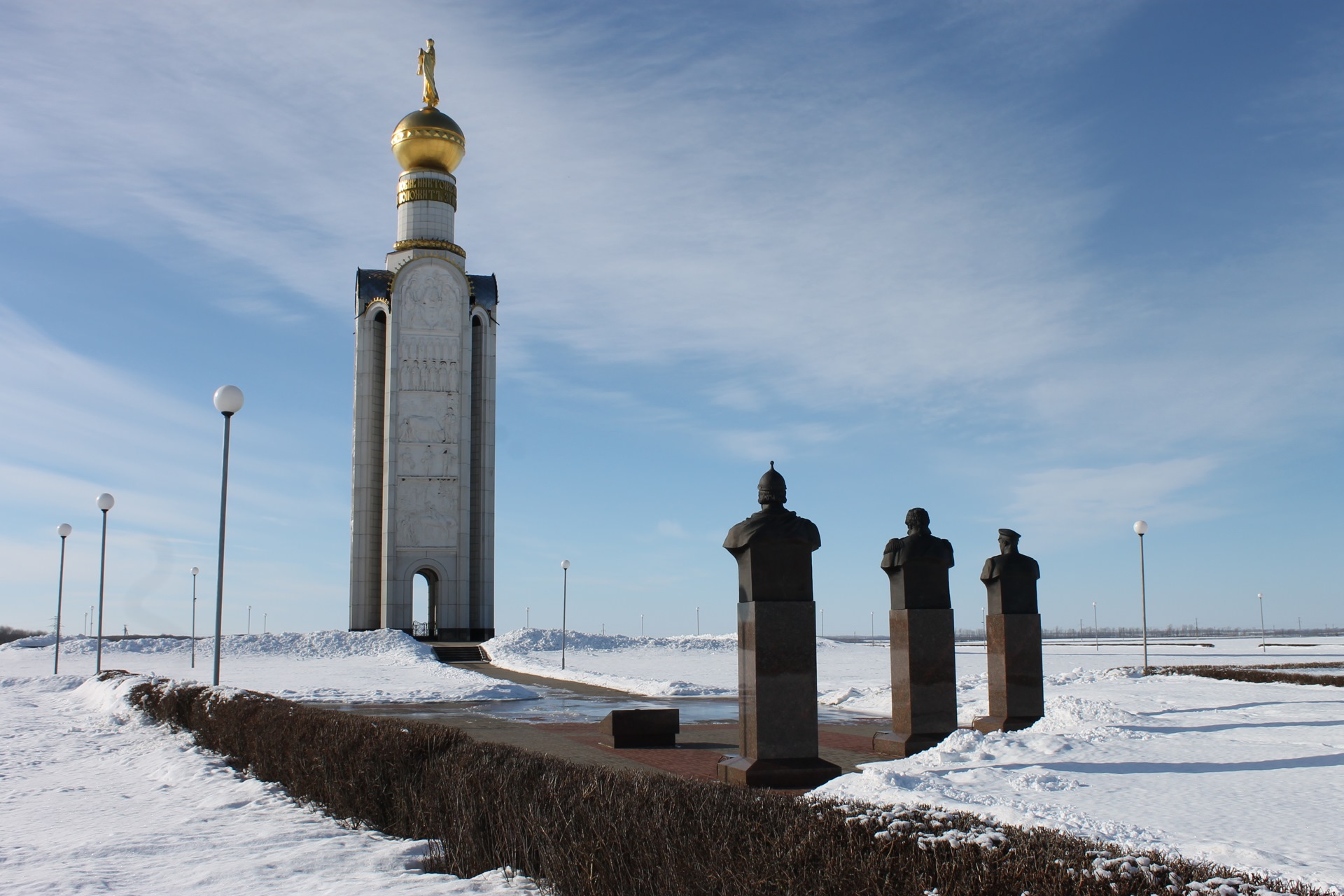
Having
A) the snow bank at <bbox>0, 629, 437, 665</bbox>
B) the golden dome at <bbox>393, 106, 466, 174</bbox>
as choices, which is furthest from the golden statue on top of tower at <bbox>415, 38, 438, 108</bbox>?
the snow bank at <bbox>0, 629, 437, 665</bbox>

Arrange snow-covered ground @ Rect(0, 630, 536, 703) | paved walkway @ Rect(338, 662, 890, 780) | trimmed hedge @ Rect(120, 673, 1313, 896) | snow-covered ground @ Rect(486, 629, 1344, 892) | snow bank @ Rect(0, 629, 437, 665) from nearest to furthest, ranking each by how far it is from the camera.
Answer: trimmed hedge @ Rect(120, 673, 1313, 896) < snow-covered ground @ Rect(486, 629, 1344, 892) < paved walkway @ Rect(338, 662, 890, 780) < snow-covered ground @ Rect(0, 630, 536, 703) < snow bank @ Rect(0, 629, 437, 665)

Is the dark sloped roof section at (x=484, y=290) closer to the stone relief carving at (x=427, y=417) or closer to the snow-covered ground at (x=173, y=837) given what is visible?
the stone relief carving at (x=427, y=417)

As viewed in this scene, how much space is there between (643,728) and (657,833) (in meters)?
7.23

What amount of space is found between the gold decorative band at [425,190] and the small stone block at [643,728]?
40711 mm

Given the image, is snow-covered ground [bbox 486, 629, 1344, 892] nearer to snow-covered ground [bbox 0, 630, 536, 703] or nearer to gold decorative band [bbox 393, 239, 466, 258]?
snow-covered ground [bbox 0, 630, 536, 703]

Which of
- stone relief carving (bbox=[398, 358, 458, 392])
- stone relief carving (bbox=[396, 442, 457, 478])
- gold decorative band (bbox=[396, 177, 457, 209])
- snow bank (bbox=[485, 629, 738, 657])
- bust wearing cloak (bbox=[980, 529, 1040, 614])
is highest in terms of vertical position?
gold decorative band (bbox=[396, 177, 457, 209])

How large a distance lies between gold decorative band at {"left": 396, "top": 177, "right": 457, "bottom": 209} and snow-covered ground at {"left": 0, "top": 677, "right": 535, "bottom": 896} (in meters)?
38.4

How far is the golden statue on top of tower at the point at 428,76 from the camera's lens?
168 ft

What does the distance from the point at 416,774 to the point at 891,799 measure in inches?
150

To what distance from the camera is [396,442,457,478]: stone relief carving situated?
4778 cm

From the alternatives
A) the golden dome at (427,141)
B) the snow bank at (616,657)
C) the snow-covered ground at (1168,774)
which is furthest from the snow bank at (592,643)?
the snow-covered ground at (1168,774)

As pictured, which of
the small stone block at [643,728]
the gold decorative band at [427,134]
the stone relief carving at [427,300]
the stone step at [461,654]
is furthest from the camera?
the gold decorative band at [427,134]

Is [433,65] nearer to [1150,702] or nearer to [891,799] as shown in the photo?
[1150,702]

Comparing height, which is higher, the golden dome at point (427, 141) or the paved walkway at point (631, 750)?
the golden dome at point (427, 141)
